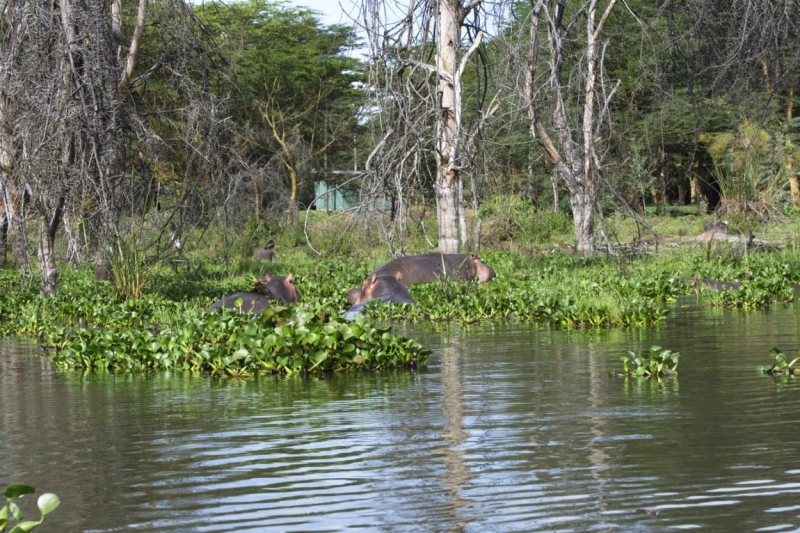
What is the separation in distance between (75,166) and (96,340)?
408 cm

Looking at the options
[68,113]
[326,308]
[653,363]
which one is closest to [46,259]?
[68,113]

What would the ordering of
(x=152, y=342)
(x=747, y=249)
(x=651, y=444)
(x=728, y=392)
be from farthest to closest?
(x=747, y=249), (x=152, y=342), (x=728, y=392), (x=651, y=444)

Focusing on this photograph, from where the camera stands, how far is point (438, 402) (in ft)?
18.2

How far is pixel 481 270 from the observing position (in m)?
15.3

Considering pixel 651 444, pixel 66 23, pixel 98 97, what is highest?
pixel 66 23

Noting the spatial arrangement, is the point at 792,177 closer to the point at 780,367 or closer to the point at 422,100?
the point at 422,100

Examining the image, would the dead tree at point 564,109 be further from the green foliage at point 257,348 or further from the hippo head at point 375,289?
the green foliage at point 257,348

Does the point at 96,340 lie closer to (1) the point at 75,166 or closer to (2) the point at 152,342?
(2) the point at 152,342

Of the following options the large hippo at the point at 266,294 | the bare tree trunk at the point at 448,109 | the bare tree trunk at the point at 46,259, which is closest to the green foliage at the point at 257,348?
the large hippo at the point at 266,294

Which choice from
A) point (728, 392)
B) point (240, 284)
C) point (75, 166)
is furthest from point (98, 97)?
point (728, 392)

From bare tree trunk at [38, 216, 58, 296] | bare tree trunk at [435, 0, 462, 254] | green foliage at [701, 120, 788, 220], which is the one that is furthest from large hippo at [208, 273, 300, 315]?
green foliage at [701, 120, 788, 220]

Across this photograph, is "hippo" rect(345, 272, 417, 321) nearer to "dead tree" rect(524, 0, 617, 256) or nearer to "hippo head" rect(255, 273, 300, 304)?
"hippo head" rect(255, 273, 300, 304)

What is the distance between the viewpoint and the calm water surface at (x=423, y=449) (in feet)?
11.3

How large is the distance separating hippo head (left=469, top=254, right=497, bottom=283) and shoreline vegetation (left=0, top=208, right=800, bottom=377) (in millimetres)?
509
